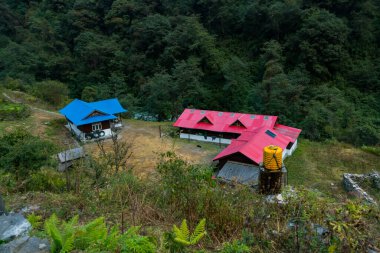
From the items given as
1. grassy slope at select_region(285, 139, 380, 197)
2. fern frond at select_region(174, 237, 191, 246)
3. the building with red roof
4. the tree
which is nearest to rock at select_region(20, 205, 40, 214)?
fern frond at select_region(174, 237, 191, 246)

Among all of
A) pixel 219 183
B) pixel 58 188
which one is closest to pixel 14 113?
pixel 58 188

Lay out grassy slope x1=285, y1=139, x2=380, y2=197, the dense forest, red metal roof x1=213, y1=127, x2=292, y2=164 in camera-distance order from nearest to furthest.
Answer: red metal roof x1=213, y1=127, x2=292, y2=164, grassy slope x1=285, y1=139, x2=380, y2=197, the dense forest

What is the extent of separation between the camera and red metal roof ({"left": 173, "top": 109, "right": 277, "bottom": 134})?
1877cm

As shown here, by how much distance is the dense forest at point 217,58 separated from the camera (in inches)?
875

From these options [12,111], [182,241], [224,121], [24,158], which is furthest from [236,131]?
[182,241]

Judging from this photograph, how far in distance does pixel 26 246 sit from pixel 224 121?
57.2 feet

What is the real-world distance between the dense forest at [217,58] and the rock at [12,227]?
19.7 metres

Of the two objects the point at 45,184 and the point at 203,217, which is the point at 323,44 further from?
the point at 203,217

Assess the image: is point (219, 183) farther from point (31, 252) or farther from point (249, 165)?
point (249, 165)

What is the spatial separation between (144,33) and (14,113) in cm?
1631

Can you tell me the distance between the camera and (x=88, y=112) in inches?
717

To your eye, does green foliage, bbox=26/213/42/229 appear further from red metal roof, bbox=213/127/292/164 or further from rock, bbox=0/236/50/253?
red metal roof, bbox=213/127/292/164

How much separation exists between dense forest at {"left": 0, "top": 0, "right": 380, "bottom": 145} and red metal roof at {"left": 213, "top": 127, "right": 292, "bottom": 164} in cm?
512

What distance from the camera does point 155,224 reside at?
12.4 feet
